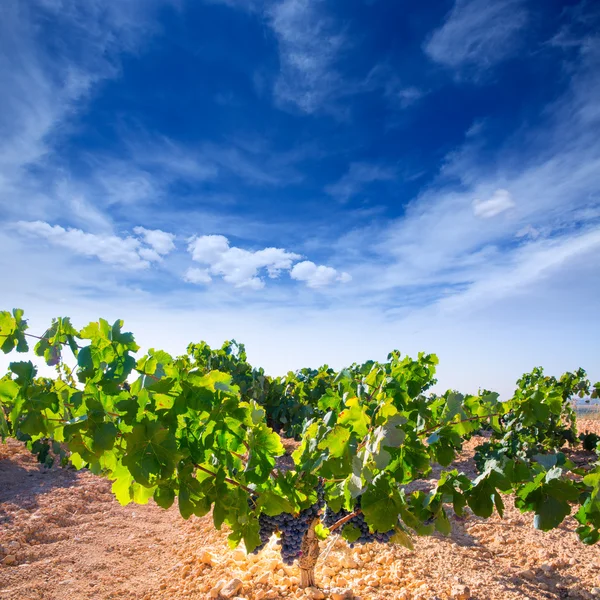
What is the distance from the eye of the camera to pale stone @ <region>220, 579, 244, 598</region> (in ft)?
11.8

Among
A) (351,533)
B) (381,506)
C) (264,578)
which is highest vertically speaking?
(381,506)

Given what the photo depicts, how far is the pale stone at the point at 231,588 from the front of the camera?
3.61 metres

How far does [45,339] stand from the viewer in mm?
2684

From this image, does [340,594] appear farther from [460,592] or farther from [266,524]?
[460,592]

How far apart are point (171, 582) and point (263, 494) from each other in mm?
2569

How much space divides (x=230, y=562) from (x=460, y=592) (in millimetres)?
2120

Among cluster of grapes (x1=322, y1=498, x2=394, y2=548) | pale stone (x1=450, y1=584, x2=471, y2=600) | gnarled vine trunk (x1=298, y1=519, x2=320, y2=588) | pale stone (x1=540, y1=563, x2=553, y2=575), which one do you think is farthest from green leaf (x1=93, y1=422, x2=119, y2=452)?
pale stone (x1=540, y1=563, x2=553, y2=575)

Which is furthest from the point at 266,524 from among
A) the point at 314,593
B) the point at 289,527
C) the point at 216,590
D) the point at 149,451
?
the point at 149,451

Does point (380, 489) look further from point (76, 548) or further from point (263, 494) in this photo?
point (76, 548)

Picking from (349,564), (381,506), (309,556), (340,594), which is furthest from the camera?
(349,564)

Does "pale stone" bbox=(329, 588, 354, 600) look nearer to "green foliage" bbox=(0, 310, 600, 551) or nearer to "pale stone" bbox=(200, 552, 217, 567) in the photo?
"green foliage" bbox=(0, 310, 600, 551)

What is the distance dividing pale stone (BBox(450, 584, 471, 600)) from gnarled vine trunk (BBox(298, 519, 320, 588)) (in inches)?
43.8

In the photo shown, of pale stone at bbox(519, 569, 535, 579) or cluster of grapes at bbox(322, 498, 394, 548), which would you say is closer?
cluster of grapes at bbox(322, 498, 394, 548)

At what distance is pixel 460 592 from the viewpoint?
355 cm
